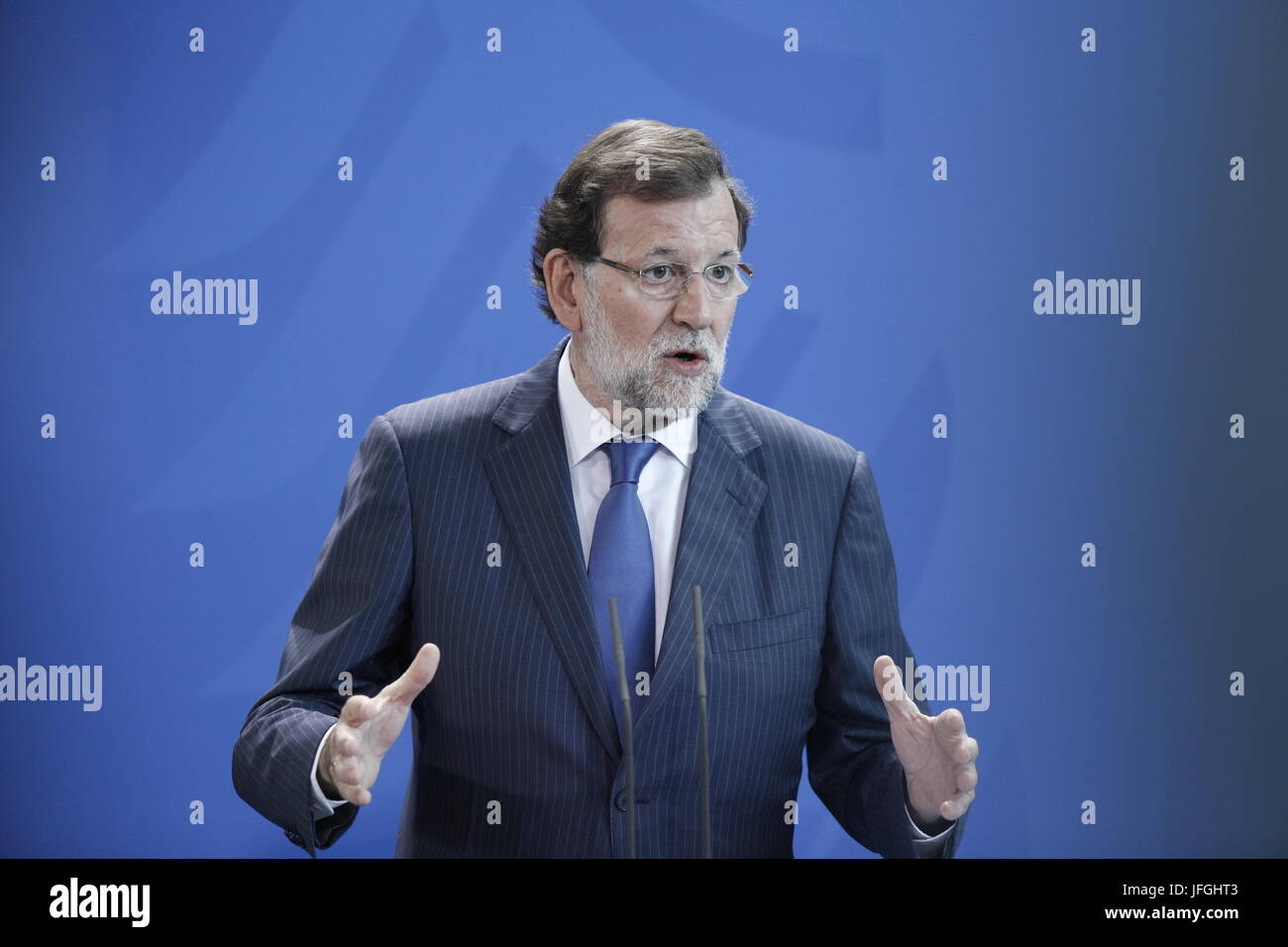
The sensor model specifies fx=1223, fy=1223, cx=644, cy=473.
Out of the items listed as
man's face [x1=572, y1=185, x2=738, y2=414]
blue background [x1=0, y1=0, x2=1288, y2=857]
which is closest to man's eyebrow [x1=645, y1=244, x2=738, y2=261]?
man's face [x1=572, y1=185, x2=738, y2=414]

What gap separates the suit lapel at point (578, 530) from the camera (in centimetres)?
175

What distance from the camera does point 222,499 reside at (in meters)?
2.74

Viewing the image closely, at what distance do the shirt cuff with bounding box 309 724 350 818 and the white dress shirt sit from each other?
47 cm

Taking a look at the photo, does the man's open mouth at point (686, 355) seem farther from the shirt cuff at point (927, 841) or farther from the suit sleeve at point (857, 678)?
the shirt cuff at point (927, 841)

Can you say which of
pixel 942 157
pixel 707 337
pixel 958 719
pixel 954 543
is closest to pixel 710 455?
pixel 707 337

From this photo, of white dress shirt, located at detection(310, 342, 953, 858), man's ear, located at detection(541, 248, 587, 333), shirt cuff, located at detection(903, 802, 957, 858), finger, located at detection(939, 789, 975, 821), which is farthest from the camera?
man's ear, located at detection(541, 248, 587, 333)

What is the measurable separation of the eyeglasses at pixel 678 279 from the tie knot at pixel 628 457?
23cm

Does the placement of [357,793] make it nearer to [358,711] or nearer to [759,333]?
[358,711]

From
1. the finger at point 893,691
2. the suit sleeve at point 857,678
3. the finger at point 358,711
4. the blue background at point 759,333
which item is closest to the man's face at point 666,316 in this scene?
the suit sleeve at point 857,678

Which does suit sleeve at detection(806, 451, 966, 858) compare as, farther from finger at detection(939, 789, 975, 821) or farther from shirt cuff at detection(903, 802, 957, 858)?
finger at detection(939, 789, 975, 821)

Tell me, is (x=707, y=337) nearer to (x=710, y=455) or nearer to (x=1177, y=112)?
(x=710, y=455)

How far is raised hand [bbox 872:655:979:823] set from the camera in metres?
1.47

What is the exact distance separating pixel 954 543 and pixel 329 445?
145 centimetres

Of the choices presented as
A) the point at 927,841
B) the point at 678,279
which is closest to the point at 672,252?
the point at 678,279
